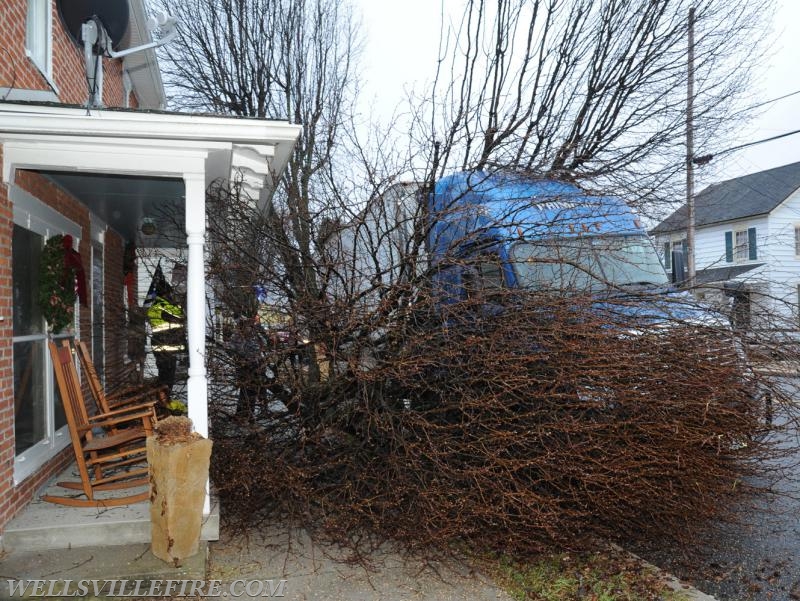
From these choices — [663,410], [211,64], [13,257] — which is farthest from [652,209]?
[211,64]

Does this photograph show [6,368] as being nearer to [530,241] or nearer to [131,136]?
[131,136]

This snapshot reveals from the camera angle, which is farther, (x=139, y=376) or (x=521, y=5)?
(x=521, y=5)

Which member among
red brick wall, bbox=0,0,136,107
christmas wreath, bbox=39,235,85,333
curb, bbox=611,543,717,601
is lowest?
curb, bbox=611,543,717,601

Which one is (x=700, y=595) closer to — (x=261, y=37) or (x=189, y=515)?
(x=189, y=515)

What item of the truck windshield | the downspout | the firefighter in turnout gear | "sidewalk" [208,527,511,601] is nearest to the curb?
"sidewalk" [208,527,511,601]

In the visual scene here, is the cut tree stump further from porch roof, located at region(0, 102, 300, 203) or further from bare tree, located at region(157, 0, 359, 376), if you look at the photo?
bare tree, located at region(157, 0, 359, 376)

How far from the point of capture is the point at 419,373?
4.68 metres

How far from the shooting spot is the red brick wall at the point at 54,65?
17.0 ft

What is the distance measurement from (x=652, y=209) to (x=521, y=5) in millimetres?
3420

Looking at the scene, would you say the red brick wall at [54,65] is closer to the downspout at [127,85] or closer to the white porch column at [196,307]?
the downspout at [127,85]

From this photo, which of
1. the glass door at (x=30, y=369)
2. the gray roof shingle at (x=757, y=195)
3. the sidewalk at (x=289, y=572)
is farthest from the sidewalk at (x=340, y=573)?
the gray roof shingle at (x=757, y=195)

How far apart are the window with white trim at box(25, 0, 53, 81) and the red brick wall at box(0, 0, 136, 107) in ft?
0.52

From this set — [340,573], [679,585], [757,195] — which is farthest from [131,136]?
[757,195]

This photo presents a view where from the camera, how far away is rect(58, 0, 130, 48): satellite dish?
6727 millimetres
